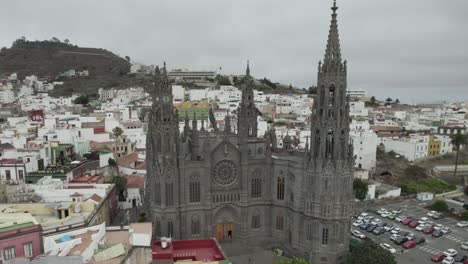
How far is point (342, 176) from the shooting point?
40469 mm

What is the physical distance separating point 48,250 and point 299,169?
27.4 m

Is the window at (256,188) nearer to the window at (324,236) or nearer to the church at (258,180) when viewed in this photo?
the church at (258,180)

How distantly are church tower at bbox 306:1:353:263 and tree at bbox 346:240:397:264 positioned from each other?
2.30 m

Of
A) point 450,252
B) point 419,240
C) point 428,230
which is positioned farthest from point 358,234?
point 428,230

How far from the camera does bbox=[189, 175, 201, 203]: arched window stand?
4416 centimetres

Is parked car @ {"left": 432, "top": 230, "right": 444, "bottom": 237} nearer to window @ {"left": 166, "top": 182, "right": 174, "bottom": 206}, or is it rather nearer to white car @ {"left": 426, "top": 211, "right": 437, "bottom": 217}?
white car @ {"left": 426, "top": 211, "right": 437, "bottom": 217}

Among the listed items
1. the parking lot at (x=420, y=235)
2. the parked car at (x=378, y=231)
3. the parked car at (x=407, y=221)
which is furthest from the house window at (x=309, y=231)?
the parked car at (x=407, y=221)

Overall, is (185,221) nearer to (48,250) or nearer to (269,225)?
(269,225)

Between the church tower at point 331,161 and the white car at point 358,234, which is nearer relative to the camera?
the church tower at point 331,161

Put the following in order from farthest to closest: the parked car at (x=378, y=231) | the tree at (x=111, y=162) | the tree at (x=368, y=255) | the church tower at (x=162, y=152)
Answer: the tree at (x=111, y=162)
the parked car at (x=378, y=231)
the church tower at (x=162, y=152)
the tree at (x=368, y=255)

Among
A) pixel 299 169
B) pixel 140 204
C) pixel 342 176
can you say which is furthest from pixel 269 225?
pixel 140 204

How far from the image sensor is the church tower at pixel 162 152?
139ft

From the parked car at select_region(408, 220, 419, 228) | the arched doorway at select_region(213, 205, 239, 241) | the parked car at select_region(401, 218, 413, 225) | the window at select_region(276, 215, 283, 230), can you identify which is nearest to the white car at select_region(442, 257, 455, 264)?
the parked car at select_region(408, 220, 419, 228)

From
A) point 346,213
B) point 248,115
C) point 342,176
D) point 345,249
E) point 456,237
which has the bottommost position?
point 456,237
